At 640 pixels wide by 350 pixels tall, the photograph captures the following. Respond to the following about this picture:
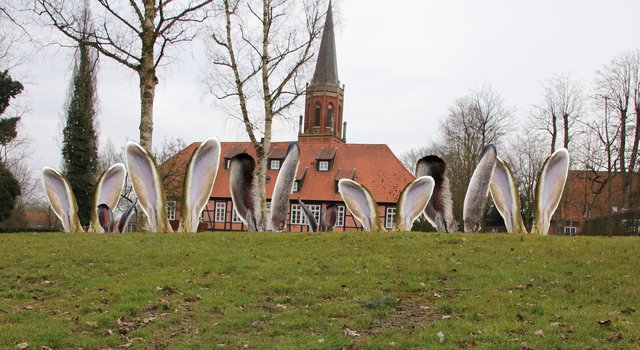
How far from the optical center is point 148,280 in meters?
10.3

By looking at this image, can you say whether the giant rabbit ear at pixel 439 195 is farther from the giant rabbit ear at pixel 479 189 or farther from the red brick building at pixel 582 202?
the red brick building at pixel 582 202

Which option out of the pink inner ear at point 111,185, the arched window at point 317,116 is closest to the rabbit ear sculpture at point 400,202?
the pink inner ear at point 111,185

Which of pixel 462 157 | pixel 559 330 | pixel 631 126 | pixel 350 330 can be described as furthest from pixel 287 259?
pixel 462 157

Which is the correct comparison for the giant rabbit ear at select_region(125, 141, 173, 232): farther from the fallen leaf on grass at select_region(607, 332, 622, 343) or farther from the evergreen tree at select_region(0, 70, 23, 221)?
the evergreen tree at select_region(0, 70, 23, 221)

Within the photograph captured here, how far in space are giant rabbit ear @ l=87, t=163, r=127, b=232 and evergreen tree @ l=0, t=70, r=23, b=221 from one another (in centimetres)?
1514

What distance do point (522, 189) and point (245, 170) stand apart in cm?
3254

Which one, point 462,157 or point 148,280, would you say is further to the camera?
point 462,157

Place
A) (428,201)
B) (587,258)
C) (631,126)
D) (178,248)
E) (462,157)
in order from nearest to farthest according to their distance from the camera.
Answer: (587,258), (178,248), (428,201), (631,126), (462,157)

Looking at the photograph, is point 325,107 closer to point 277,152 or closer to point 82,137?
point 277,152

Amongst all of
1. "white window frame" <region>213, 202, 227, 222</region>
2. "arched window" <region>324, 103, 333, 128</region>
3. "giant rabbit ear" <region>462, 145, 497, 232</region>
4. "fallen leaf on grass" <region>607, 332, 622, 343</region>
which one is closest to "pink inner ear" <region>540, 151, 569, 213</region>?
"giant rabbit ear" <region>462, 145, 497, 232</region>

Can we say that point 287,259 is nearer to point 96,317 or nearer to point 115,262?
point 115,262

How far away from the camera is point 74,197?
17359 mm

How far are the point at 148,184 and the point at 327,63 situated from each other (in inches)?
2269

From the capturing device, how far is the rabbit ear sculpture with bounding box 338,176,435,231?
16612mm
